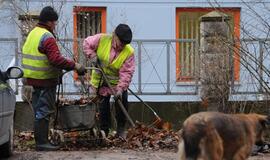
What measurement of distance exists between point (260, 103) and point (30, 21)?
5018mm

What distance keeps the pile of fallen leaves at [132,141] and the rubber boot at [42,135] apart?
265mm

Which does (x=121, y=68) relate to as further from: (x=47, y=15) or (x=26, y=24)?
(x=26, y=24)

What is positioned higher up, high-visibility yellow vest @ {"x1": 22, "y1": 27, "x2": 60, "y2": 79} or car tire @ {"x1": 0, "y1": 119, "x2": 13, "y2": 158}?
high-visibility yellow vest @ {"x1": 22, "y1": 27, "x2": 60, "y2": 79}

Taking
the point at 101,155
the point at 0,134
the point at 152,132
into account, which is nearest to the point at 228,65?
the point at 152,132

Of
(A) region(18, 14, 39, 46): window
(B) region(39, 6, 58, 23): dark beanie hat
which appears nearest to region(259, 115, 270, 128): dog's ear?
(B) region(39, 6, 58, 23): dark beanie hat

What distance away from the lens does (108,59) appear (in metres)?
10.9

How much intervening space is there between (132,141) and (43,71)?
190 cm

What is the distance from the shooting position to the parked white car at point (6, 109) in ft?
30.0

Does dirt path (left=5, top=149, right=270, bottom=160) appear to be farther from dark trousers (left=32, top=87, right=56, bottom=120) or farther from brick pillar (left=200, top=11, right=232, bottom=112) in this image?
→ brick pillar (left=200, top=11, right=232, bottom=112)

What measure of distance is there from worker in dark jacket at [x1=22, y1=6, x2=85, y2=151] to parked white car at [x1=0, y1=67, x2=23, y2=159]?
540mm

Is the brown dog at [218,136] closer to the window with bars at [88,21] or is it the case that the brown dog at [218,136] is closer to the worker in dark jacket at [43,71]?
the worker in dark jacket at [43,71]

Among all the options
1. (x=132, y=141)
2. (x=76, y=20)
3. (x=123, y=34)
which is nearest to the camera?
(x=123, y=34)

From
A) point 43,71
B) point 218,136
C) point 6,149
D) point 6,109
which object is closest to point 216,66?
point 43,71

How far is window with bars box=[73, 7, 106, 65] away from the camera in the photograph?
17609mm
